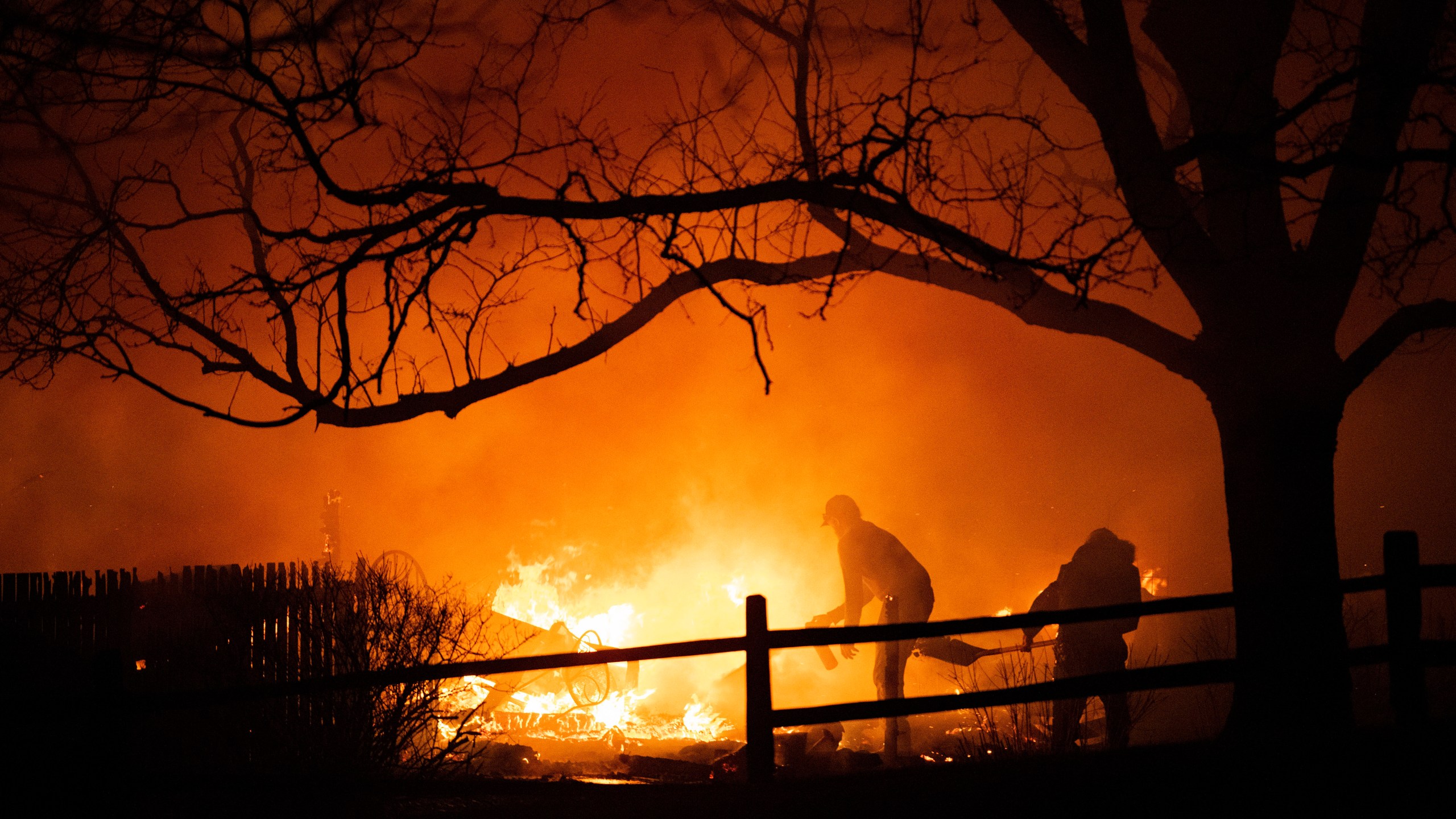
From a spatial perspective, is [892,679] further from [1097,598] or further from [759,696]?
[759,696]

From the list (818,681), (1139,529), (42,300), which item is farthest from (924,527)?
(42,300)

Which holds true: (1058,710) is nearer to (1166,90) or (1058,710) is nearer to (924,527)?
(1166,90)

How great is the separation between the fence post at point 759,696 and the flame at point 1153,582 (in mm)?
12030

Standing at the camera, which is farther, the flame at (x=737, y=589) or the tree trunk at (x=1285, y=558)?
the flame at (x=737, y=589)

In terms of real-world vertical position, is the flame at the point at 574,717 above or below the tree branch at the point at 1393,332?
below

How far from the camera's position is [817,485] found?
761 inches

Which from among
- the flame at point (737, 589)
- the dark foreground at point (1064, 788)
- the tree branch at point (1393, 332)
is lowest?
the dark foreground at point (1064, 788)

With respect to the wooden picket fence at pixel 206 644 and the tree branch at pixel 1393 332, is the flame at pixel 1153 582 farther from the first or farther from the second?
the wooden picket fence at pixel 206 644

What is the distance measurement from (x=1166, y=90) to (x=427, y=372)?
603 inches

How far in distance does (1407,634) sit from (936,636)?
2.87m

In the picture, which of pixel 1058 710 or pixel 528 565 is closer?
pixel 1058 710

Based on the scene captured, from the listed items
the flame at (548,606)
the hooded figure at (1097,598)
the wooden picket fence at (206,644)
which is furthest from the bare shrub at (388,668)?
the flame at (548,606)

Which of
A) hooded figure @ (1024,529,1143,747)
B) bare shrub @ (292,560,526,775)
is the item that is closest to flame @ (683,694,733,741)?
bare shrub @ (292,560,526,775)

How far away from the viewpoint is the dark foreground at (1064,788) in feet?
14.8
